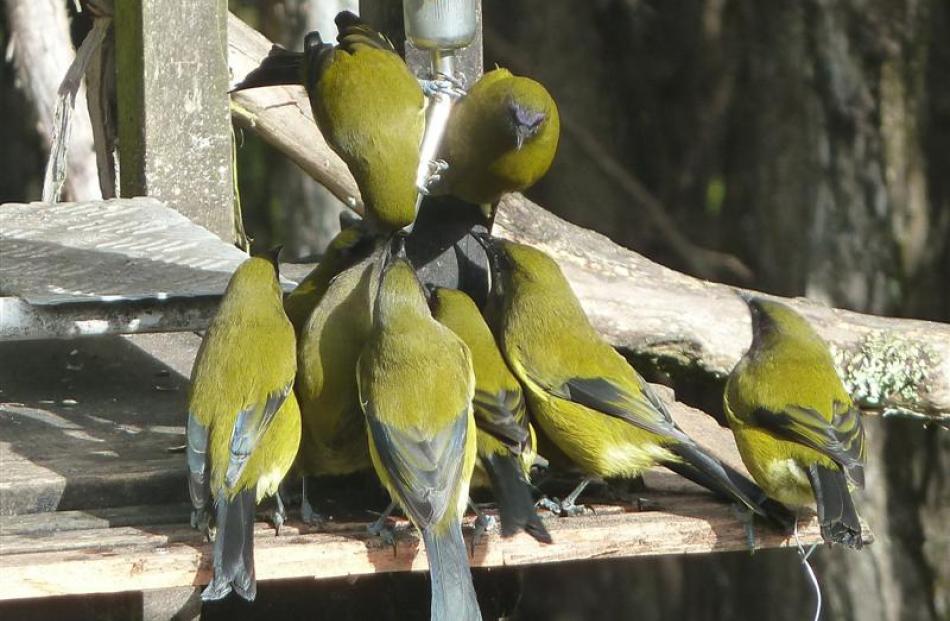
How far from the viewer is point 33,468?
139 inches

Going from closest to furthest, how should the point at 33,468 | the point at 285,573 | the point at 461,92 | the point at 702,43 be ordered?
1. the point at 285,573
2. the point at 33,468
3. the point at 461,92
4. the point at 702,43

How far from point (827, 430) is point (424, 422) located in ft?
3.25

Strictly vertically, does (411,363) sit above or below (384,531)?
above

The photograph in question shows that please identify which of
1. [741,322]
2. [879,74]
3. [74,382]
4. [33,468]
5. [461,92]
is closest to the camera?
[33,468]

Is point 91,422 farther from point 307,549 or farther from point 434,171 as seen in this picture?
point 307,549

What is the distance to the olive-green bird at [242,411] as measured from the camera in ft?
10.3

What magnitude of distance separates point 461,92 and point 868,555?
3787 mm

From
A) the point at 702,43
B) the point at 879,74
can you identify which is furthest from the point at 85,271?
the point at 702,43

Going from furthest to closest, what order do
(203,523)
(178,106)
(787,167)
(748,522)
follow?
(787,167) → (178,106) → (748,522) → (203,523)

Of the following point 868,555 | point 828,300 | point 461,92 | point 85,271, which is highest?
point 461,92

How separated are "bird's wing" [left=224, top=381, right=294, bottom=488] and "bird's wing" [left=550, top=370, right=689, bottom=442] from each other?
2.27ft

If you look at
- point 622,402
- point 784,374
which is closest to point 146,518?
point 622,402

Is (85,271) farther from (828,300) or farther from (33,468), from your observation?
(828,300)

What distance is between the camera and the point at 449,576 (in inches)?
122
